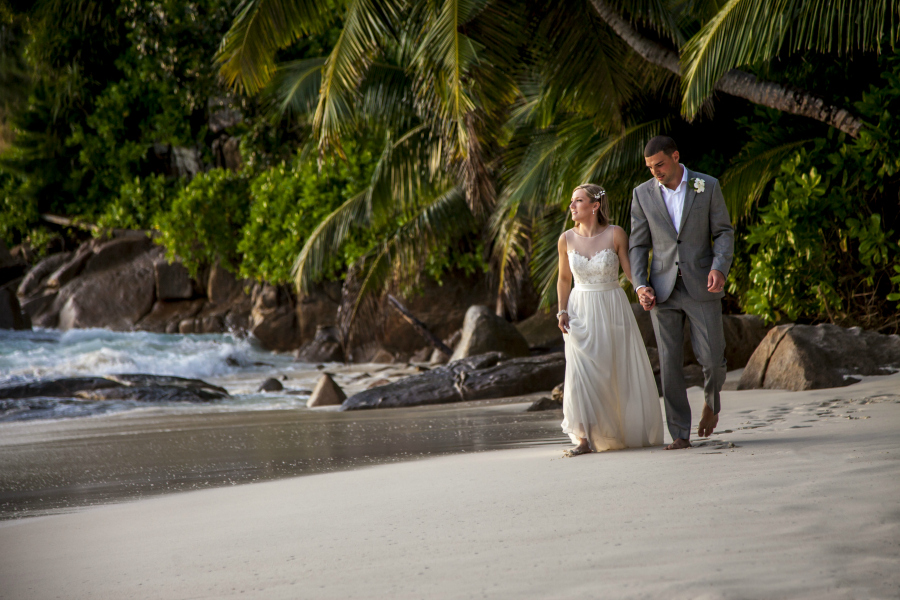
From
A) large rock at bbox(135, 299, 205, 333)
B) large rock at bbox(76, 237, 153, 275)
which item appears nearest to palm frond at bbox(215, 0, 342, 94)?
large rock at bbox(135, 299, 205, 333)

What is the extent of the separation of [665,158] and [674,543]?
2287 mm

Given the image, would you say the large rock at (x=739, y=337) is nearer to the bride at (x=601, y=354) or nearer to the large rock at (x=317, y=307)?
the bride at (x=601, y=354)

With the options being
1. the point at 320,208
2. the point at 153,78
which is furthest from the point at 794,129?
the point at 153,78

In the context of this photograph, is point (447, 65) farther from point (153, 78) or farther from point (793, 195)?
point (153, 78)

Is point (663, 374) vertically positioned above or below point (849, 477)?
above

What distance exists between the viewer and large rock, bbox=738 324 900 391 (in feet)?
20.7

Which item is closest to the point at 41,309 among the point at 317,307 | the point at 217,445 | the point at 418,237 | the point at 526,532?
the point at 317,307

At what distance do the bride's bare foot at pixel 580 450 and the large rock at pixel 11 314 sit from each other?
19649mm

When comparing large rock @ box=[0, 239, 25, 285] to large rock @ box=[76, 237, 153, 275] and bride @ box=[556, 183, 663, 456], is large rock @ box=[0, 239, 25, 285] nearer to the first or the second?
large rock @ box=[76, 237, 153, 275]

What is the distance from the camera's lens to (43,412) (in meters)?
9.28

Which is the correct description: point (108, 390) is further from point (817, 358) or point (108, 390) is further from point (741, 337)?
point (817, 358)

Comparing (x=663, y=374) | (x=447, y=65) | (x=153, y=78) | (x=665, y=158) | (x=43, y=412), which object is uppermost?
(x=153, y=78)

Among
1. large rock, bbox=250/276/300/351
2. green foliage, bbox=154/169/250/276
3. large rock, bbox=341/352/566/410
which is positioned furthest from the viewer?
green foliage, bbox=154/169/250/276

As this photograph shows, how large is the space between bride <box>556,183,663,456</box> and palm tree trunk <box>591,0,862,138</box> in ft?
10.4
